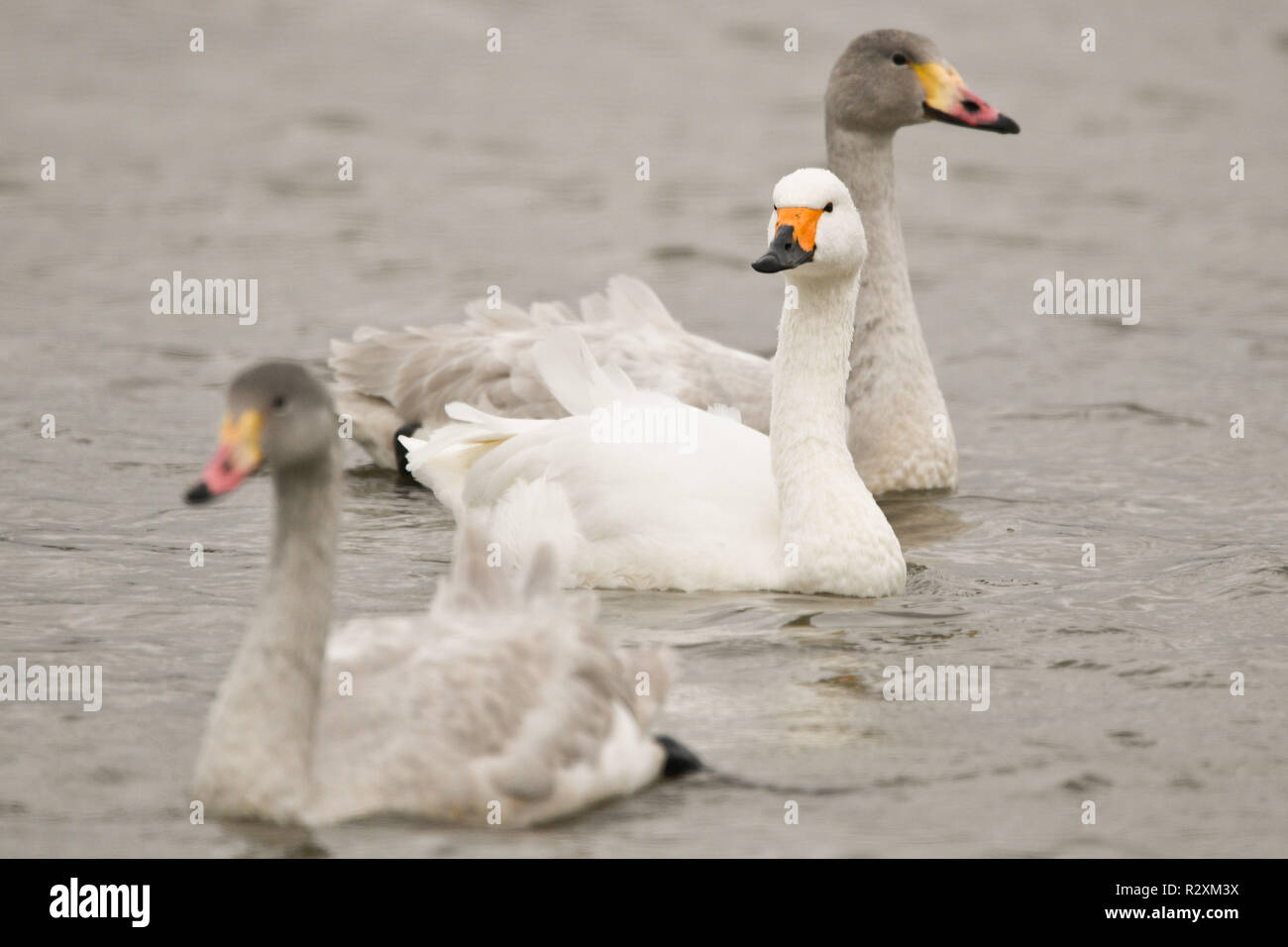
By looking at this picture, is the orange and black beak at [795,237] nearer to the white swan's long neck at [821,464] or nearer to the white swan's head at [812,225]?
the white swan's head at [812,225]

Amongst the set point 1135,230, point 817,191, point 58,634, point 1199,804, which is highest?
point 1135,230

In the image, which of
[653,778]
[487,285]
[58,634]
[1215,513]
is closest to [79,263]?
[487,285]

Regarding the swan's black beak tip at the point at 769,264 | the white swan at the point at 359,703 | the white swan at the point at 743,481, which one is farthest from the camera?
the white swan at the point at 743,481

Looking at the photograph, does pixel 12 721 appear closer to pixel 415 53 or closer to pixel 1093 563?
pixel 1093 563

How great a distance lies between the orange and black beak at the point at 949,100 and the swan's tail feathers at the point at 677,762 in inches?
192

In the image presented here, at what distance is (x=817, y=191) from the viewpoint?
901cm

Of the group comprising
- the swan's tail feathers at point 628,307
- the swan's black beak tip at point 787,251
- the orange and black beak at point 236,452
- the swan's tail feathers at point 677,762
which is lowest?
the swan's tail feathers at point 677,762

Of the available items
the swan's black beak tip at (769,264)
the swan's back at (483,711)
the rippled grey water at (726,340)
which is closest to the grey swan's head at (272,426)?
the swan's back at (483,711)

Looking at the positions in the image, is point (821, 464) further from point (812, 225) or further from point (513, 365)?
point (513, 365)

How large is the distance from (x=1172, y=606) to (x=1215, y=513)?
174cm

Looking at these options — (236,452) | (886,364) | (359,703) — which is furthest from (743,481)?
(236,452)

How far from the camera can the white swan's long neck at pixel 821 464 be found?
30.1 feet

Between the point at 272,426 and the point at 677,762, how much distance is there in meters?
1.80

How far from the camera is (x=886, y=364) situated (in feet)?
37.4
